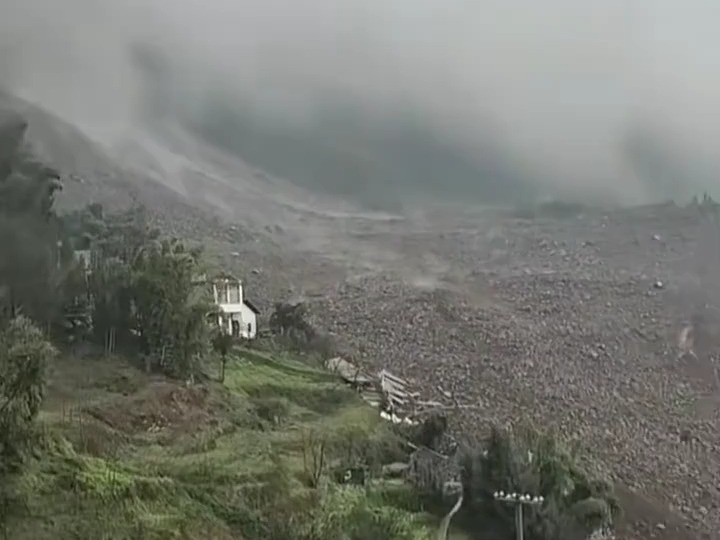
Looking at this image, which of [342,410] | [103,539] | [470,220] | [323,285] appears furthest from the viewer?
[470,220]

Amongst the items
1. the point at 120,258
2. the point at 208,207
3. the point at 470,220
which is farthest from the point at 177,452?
the point at 470,220

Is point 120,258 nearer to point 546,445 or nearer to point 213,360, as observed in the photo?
point 213,360

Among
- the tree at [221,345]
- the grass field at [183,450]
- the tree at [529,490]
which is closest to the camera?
the grass field at [183,450]

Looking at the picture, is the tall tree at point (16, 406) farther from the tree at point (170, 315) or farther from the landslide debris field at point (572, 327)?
the landslide debris field at point (572, 327)

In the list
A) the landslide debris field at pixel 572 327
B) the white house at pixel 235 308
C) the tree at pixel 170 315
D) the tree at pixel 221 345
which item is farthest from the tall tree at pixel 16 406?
the white house at pixel 235 308

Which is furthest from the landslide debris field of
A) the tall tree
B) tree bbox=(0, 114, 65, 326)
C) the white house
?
the tall tree

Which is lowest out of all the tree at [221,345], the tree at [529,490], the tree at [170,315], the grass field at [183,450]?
the tree at [529,490]

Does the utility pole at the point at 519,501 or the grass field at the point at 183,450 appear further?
the utility pole at the point at 519,501
